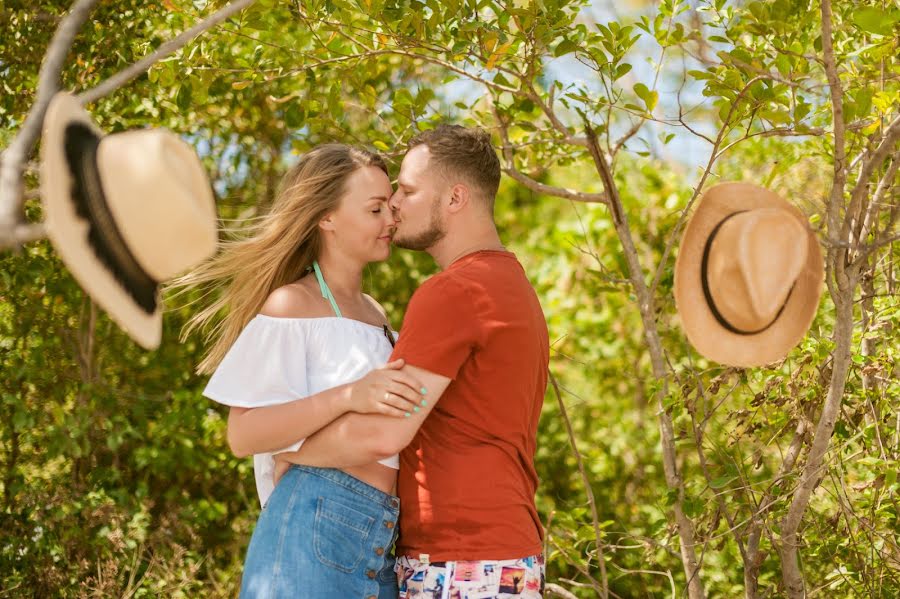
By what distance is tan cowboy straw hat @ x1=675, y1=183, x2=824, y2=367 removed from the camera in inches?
87.6

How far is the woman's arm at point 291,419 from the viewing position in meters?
2.25

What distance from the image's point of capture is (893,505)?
10.3 ft

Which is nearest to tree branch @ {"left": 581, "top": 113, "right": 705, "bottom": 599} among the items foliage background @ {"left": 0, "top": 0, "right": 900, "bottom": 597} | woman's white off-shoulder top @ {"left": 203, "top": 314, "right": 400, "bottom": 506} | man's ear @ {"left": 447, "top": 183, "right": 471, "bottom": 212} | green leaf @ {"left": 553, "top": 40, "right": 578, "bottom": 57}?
foliage background @ {"left": 0, "top": 0, "right": 900, "bottom": 597}

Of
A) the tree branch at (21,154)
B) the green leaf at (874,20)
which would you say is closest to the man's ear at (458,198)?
the green leaf at (874,20)

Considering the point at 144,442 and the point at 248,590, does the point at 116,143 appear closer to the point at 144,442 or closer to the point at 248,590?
the point at 248,590

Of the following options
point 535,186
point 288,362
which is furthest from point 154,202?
point 535,186

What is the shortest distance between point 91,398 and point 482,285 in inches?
119

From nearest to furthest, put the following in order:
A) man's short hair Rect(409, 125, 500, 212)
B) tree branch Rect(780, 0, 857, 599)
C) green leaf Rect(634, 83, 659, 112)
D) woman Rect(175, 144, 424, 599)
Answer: woman Rect(175, 144, 424, 599) < tree branch Rect(780, 0, 857, 599) < man's short hair Rect(409, 125, 500, 212) < green leaf Rect(634, 83, 659, 112)

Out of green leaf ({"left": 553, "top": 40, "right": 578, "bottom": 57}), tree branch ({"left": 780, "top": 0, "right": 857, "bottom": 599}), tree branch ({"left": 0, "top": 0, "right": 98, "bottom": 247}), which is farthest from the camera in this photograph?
green leaf ({"left": 553, "top": 40, "right": 578, "bottom": 57})

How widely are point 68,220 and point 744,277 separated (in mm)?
1483

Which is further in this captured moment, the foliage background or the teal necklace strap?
the foliage background

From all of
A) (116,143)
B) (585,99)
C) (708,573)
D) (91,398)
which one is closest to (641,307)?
(585,99)

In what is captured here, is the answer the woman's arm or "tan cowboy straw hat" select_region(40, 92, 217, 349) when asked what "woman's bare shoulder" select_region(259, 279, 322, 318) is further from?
"tan cowboy straw hat" select_region(40, 92, 217, 349)

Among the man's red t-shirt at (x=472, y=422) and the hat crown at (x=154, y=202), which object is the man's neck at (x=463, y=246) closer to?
the man's red t-shirt at (x=472, y=422)
